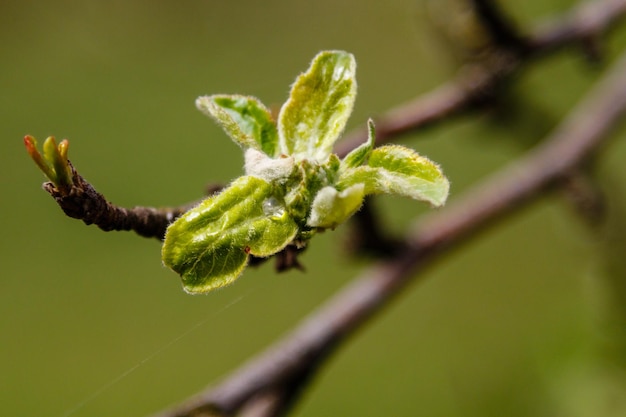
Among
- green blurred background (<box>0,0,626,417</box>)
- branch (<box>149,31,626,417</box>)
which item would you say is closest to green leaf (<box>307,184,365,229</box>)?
branch (<box>149,31,626,417</box>)

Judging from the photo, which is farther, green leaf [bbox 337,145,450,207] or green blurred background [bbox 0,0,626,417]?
green blurred background [bbox 0,0,626,417]

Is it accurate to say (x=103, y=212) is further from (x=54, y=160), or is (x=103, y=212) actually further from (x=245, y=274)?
(x=245, y=274)

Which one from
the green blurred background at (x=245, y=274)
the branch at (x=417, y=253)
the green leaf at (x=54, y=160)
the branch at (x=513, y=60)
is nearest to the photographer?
the green leaf at (x=54, y=160)

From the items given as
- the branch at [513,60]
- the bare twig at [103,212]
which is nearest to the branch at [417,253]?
the branch at [513,60]

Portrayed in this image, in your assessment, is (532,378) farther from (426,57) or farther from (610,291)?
(426,57)

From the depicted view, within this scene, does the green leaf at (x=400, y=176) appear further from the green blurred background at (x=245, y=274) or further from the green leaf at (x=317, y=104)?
the green blurred background at (x=245, y=274)

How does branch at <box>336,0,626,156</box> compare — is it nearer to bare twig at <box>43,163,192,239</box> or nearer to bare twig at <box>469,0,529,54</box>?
bare twig at <box>469,0,529,54</box>
